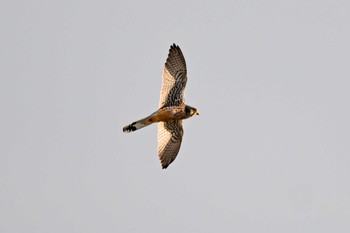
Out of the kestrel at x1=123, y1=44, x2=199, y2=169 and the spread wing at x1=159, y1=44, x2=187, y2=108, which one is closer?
the kestrel at x1=123, y1=44, x2=199, y2=169

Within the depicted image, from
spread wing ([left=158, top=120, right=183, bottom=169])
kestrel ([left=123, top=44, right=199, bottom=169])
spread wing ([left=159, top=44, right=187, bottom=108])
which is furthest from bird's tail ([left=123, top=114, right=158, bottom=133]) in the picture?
spread wing ([left=158, top=120, right=183, bottom=169])

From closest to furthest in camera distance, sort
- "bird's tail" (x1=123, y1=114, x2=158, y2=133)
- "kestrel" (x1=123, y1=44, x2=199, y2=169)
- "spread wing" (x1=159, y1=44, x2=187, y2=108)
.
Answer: "bird's tail" (x1=123, y1=114, x2=158, y2=133), "kestrel" (x1=123, y1=44, x2=199, y2=169), "spread wing" (x1=159, y1=44, x2=187, y2=108)

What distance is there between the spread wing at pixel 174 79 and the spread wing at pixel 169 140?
2.30 ft

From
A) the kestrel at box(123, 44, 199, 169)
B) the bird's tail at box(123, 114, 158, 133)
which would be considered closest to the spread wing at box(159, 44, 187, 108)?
the kestrel at box(123, 44, 199, 169)

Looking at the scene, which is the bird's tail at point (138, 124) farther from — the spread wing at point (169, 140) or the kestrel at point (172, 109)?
the spread wing at point (169, 140)

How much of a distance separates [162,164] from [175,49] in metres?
3.53

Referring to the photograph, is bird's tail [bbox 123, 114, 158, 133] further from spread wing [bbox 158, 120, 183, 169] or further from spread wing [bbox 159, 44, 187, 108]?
spread wing [bbox 158, 120, 183, 169]

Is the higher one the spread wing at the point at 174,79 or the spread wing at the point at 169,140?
the spread wing at the point at 174,79

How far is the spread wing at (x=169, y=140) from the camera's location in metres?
17.3

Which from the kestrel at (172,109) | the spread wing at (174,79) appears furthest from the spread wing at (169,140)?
the spread wing at (174,79)

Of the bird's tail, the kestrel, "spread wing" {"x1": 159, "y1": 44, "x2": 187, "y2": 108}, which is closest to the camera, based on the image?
the bird's tail

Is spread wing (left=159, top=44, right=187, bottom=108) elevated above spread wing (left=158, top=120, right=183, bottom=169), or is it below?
above

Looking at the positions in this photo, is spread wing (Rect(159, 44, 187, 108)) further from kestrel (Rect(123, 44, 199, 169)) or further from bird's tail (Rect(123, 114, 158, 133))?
bird's tail (Rect(123, 114, 158, 133))

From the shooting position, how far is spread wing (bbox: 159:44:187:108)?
17500mm
